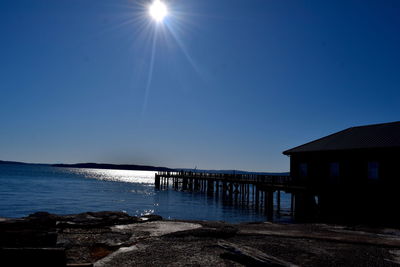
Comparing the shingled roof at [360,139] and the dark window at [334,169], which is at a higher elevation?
the shingled roof at [360,139]

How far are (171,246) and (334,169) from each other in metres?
20.5

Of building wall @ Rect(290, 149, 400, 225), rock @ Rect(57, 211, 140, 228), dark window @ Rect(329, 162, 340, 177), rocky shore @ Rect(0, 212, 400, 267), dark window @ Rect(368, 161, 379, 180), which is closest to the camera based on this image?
rocky shore @ Rect(0, 212, 400, 267)

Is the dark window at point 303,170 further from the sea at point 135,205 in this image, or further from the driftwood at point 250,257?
the driftwood at point 250,257

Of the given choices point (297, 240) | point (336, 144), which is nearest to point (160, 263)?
point (297, 240)

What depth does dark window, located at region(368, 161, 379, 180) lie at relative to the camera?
22.7m

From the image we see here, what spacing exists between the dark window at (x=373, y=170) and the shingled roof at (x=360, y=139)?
1384 mm

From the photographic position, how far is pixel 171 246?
9.70m

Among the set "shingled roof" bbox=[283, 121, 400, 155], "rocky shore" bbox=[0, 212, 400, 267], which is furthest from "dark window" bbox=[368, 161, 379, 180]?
"rocky shore" bbox=[0, 212, 400, 267]

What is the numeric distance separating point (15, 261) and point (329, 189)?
23.2 metres

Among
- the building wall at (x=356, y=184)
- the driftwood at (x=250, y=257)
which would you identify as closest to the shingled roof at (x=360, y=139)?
the building wall at (x=356, y=184)

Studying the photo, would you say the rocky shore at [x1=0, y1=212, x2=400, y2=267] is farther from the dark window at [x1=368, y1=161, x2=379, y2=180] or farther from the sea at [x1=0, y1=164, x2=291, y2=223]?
the sea at [x1=0, y1=164, x2=291, y2=223]

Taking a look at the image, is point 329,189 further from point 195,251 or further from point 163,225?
point 195,251

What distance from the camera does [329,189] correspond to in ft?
80.7

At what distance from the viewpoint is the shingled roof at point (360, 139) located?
2320 centimetres
